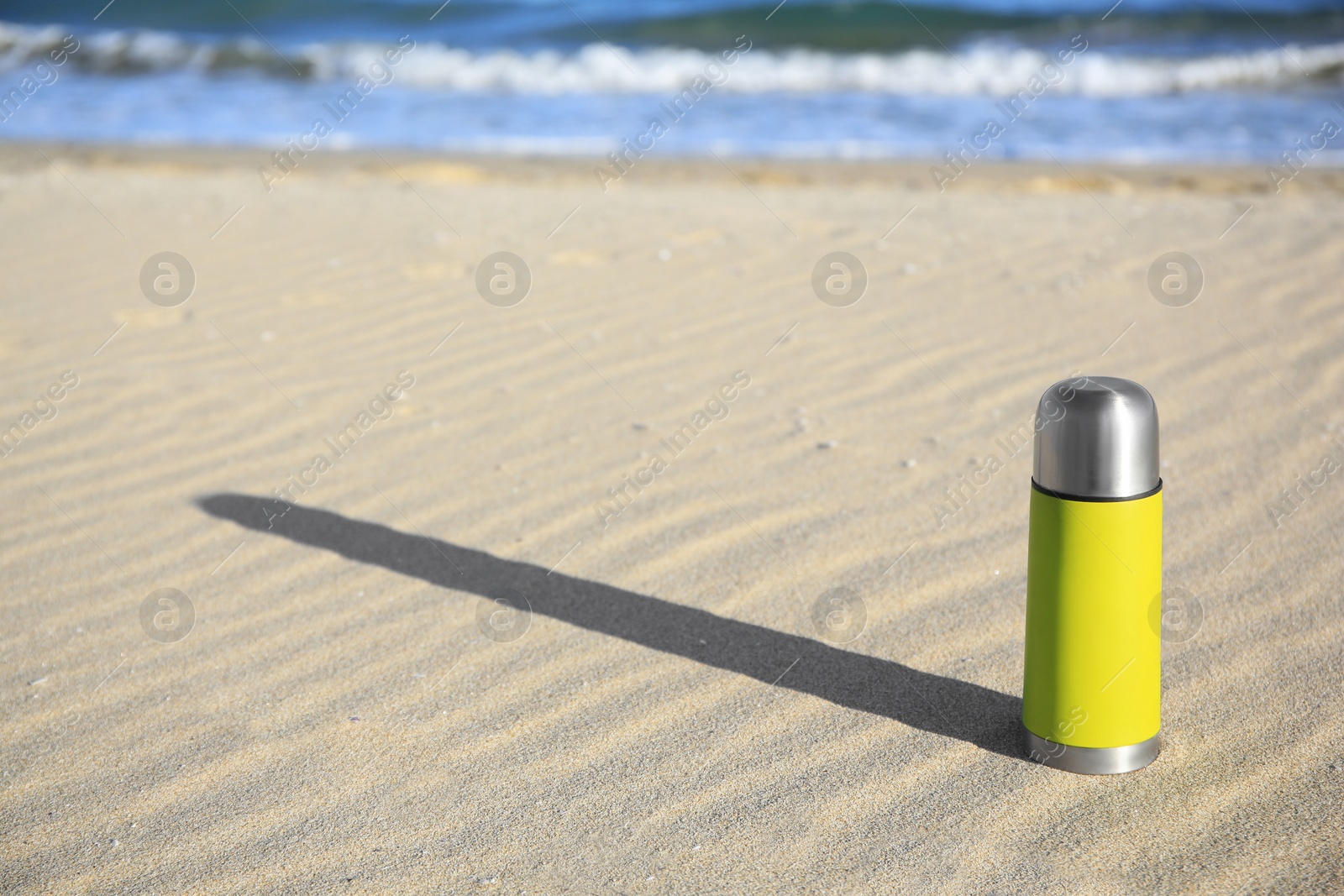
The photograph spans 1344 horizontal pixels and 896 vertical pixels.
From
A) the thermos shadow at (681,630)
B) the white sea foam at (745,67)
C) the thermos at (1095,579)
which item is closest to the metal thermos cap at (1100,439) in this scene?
the thermos at (1095,579)

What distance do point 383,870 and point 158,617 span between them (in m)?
1.50

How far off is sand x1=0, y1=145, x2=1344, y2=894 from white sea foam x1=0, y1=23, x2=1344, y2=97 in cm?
802

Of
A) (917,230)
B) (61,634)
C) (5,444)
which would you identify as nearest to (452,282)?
(5,444)

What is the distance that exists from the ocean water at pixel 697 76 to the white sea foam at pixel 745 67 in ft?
0.21

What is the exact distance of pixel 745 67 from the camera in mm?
16688

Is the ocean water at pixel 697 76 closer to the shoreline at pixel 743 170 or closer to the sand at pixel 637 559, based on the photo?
the shoreline at pixel 743 170

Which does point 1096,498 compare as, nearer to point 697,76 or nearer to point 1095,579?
point 1095,579

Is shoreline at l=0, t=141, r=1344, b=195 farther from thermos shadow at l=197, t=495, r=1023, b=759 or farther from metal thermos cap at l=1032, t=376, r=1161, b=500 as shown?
metal thermos cap at l=1032, t=376, r=1161, b=500

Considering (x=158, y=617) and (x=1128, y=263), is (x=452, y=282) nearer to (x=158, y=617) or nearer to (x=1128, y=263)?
(x=158, y=617)

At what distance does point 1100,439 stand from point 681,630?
4.60ft

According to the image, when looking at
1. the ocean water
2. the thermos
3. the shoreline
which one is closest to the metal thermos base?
the thermos

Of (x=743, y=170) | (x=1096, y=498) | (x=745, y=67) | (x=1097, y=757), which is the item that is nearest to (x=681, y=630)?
(x=1097, y=757)

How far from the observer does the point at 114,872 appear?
247cm

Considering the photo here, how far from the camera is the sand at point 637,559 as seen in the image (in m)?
2.55
